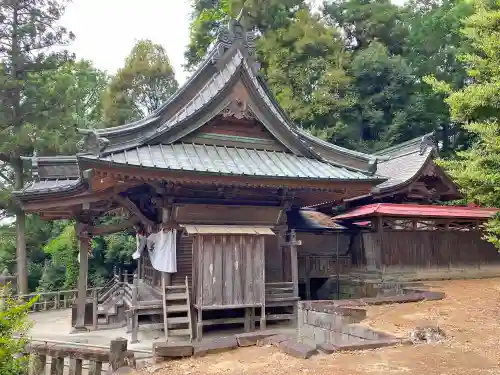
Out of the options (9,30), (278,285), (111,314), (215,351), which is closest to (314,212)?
(278,285)

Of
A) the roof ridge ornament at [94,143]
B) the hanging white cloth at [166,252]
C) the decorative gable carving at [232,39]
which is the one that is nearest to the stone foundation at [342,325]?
the hanging white cloth at [166,252]

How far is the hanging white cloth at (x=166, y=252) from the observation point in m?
12.1

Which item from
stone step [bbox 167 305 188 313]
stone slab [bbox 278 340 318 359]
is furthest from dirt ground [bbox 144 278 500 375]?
stone step [bbox 167 305 188 313]

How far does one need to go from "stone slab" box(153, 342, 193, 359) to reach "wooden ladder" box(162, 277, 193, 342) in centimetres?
447

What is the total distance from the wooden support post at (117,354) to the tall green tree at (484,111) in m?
8.57

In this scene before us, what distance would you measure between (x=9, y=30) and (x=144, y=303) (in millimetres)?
19387

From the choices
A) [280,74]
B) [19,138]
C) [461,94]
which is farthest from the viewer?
[280,74]

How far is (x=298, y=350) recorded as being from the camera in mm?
6523

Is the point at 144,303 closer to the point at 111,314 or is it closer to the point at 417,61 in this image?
the point at 111,314

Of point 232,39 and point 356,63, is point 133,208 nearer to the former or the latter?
point 232,39

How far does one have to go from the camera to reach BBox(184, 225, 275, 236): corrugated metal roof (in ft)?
38.6

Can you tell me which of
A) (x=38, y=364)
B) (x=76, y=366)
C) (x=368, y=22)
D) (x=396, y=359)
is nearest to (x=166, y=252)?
(x=38, y=364)

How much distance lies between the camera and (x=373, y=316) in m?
9.34

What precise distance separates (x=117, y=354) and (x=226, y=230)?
575 centimetres
